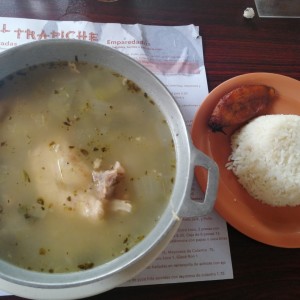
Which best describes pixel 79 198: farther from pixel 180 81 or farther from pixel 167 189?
pixel 180 81

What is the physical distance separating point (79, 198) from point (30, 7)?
30.6 inches

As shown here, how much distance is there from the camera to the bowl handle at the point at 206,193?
91cm

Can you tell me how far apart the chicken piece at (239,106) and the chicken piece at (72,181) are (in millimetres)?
392

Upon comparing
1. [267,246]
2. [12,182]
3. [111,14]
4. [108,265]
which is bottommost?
[267,246]

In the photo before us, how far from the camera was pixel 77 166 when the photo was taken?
102cm

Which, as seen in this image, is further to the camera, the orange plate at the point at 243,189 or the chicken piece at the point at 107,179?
the orange plate at the point at 243,189

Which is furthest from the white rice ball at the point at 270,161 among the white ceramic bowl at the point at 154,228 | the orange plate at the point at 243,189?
the white ceramic bowl at the point at 154,228

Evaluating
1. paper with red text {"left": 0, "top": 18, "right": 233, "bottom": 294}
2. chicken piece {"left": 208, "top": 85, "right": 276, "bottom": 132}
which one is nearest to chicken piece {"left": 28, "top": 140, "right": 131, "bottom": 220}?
paper with red text {"left": 0, "top": 18, "right": 233, "bottom": 294}

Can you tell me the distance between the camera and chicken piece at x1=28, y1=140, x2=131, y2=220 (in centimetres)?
99

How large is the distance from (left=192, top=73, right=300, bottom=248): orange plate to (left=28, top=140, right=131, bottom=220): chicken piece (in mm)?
300

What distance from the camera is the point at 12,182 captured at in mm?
1000

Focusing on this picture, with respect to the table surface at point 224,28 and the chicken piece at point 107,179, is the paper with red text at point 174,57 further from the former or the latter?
the chicken piece at point 107,179

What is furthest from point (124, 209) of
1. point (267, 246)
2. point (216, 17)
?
point (216, 17)

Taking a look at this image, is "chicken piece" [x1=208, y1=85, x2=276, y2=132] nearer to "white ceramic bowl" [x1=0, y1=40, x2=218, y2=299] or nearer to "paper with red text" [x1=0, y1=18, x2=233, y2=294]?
"paper with red text" [x1=0, y1=18, x2=233, y2=294]
